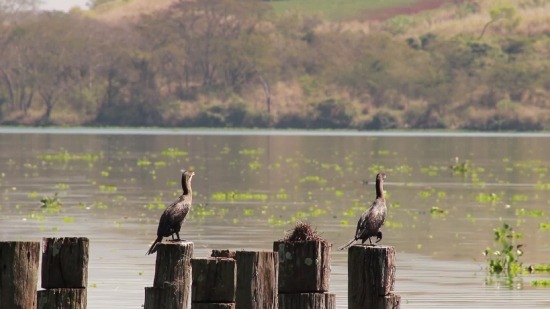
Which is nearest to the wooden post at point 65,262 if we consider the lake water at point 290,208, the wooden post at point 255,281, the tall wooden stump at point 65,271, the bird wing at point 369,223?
the tall wooden stump at point 65,271

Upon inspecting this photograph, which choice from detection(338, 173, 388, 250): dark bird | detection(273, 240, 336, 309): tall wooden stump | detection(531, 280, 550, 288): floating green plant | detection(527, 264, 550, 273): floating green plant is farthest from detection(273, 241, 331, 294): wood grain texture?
detection(527, 264, 550, 273): floating green plant

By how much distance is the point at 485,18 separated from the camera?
595ft

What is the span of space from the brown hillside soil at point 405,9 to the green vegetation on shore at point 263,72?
15283 millimetres

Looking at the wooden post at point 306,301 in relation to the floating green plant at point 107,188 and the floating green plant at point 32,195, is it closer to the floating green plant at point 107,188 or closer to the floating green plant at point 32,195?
the floating green plant at point 32,195

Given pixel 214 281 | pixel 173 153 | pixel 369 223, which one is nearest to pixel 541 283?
pixel 369 223

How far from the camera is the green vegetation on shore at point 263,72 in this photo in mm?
147125

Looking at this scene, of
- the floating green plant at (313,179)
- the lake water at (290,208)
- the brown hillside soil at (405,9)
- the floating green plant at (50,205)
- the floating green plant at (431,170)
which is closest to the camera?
the lake water at (290,208)

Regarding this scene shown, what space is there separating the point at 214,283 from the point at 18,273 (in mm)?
1349

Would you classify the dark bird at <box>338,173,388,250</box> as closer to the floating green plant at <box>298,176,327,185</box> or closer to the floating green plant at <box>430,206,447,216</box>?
the floating green plant at <box>430,206,447,216</box>

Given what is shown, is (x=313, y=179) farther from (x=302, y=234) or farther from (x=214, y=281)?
(x=214, y=281)

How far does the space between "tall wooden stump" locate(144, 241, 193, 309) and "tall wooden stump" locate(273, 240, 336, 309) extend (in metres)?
0.76

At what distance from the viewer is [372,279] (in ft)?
37.3

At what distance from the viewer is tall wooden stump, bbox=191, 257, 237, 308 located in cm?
1135

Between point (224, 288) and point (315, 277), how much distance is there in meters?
0.67
